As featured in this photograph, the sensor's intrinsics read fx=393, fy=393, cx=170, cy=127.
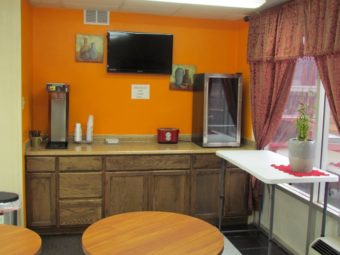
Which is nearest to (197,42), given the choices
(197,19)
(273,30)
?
(197,19)

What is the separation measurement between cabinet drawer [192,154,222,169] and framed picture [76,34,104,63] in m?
1.57

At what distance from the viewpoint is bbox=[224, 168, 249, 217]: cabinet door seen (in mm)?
4184

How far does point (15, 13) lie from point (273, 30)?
7.80 ft

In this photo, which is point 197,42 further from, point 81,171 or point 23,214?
point 23,214

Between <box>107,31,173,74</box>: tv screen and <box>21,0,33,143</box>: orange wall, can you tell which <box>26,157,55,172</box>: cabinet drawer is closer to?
<box>21,0,33,143</box>: orange wall

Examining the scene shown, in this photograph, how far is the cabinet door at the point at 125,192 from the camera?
156 inches

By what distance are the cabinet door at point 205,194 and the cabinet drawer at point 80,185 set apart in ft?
3.23

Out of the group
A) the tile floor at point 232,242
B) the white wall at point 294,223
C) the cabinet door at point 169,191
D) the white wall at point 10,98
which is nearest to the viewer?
the white wall at point 294,223

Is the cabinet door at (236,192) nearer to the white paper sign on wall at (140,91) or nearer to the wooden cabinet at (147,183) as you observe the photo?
the wooden cabinet at (147,183)

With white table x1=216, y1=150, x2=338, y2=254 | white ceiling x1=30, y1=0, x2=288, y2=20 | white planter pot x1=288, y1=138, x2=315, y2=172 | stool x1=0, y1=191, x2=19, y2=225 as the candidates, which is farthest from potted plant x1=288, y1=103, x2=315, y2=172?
stool x1=0, y1=191, x2=19, y2=225

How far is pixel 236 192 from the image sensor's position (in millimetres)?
4219

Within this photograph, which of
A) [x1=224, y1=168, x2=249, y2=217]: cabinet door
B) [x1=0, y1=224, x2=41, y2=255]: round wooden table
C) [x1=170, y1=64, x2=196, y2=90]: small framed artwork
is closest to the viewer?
[x1=0, y1=224, x2=41, y2=255]: round wooden table

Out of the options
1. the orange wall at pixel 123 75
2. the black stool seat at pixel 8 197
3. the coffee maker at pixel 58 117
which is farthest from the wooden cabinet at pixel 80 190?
the orange wall at pixel 123 75

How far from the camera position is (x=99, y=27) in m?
4.34
